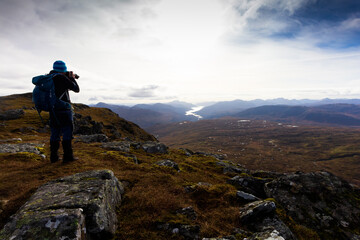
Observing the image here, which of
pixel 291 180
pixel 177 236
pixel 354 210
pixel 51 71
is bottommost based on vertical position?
pixel 354 210

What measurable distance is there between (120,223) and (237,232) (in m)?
5.52

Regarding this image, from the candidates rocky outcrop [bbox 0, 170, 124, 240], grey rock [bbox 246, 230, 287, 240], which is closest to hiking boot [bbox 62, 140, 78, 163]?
rocky outcrop [bbox 0, 170, 124, 240]

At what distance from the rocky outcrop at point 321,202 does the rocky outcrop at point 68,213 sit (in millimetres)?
13266

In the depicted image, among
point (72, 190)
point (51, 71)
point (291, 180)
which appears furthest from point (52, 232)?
point (291, 180)

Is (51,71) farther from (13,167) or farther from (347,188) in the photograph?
(347,188)

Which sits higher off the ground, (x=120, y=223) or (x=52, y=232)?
(x=52, y=232)

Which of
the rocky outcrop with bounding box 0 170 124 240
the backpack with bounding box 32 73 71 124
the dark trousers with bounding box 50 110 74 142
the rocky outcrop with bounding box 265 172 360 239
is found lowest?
the rocky outcrop with bounding box 265 172 360 239

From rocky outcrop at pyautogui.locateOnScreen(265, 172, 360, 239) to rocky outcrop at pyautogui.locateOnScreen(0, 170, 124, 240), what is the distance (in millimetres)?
13266

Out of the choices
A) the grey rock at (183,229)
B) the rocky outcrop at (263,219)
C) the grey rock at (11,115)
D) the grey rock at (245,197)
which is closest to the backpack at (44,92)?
the grey rock at (183,229)

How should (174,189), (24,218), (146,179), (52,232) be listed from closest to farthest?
(52,232) → (24,218) → (174,189) → (146,179)

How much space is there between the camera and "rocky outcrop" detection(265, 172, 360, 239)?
40.2ft

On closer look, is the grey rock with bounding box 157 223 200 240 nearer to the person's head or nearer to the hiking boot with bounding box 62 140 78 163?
the hiking boot with bounding box 62 140 78 163

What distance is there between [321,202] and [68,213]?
18.4m

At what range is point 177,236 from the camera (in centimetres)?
707
